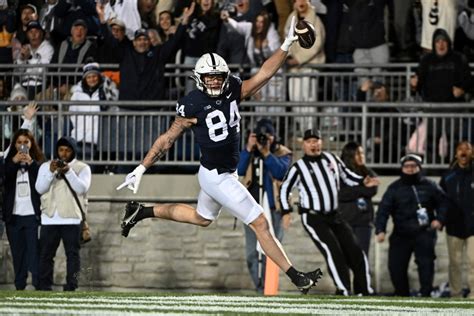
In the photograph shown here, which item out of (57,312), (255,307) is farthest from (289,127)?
(57,312)

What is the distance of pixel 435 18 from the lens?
66.2 feet

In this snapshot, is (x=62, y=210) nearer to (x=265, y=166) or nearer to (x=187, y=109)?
(x=265, y=166)

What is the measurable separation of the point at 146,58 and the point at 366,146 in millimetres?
2706

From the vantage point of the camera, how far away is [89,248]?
20438 mm

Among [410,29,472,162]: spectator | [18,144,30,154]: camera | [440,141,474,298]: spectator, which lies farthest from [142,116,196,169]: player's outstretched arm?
[410,29,472,162]: spectator

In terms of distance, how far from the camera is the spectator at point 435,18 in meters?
20.1

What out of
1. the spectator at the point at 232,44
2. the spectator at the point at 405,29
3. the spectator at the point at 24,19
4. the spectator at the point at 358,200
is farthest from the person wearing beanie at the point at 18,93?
the spectator at the point at 405,29

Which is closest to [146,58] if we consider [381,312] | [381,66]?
[381,66]

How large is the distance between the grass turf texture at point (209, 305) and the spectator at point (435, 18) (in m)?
5.93

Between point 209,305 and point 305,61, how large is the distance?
26.1ft

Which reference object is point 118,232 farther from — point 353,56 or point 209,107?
point 209,107

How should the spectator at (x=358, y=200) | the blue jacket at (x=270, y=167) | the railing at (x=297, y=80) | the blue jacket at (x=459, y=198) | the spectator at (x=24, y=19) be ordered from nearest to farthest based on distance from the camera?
the spectator at (x=358, y=200)
the blue jacket at (x=270, y=167)
the blue jacket at (x=459, y=198)
the railing at (x=297, y=80)
the spectator at (x=24, y=19)

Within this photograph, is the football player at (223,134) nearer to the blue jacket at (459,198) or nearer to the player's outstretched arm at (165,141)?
the player's outstretched arm at (165,141)

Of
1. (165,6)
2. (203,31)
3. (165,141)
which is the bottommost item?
(165,141)
